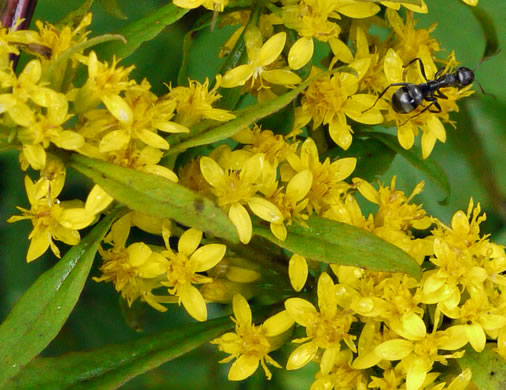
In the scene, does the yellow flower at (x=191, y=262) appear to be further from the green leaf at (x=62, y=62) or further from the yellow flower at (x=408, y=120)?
the yellow flower at (x=408, y=120)

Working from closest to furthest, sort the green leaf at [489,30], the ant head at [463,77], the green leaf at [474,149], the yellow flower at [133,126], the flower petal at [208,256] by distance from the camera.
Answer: the yellow flower at [133,126]
the flower petal at [208,256]
the green leaf at [489,30]
the ant head at [463,77]
the green leaf at [474,149]

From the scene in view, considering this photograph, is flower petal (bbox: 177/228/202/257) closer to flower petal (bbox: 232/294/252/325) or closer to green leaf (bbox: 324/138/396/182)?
flower petal (bbox: 232/294/252/325)

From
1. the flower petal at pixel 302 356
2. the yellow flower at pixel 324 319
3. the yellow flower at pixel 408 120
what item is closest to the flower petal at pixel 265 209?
the yellow flower at pixel 324 319

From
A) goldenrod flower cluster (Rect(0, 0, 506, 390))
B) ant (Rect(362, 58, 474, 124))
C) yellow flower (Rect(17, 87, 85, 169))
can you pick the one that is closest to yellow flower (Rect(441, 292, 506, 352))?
goldenrod flower cluster (Rect(0, 0, 506, 390))

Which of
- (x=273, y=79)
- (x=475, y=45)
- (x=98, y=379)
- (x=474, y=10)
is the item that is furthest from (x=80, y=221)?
(x=475, y=45)

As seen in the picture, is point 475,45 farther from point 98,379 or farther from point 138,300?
point 98,379
